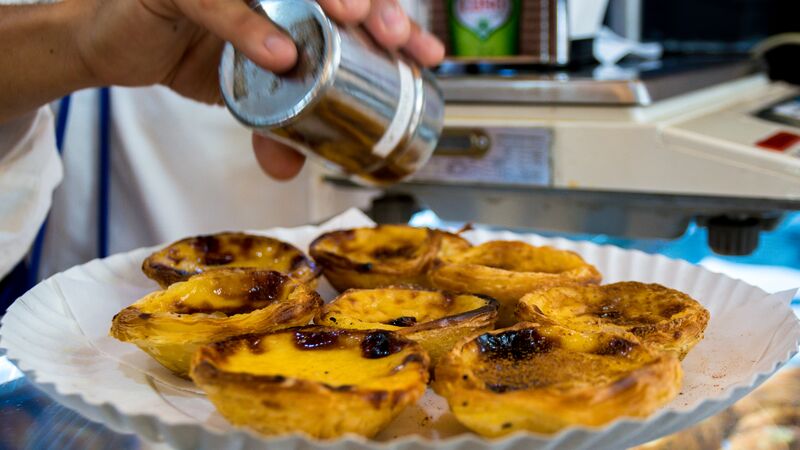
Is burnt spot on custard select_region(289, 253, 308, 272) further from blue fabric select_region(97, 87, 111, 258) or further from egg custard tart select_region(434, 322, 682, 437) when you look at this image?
blue fabric select_region(97, 87, 111, 258)

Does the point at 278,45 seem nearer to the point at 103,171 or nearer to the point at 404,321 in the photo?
the point at 404,321

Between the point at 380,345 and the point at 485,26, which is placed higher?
the point at 485,26

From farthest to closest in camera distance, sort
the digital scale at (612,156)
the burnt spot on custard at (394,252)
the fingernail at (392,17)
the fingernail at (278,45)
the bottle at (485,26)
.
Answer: the bottle at (485,26) < the digital scale at (612,156) < the burnt spot on custard at (394,252) < the fingernail at (392,17) < the fingernail at (278,45)

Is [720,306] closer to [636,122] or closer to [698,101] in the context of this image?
[636,122]

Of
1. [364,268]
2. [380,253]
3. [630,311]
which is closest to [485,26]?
[380,253]

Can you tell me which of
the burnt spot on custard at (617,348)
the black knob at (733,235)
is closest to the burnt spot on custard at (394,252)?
the burnt spot on custard at (617,348)

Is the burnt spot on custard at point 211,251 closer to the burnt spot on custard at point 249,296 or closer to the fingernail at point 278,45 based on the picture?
the burnt spot on custard at point 249,296

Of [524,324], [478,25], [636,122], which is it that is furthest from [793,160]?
[524,324]
